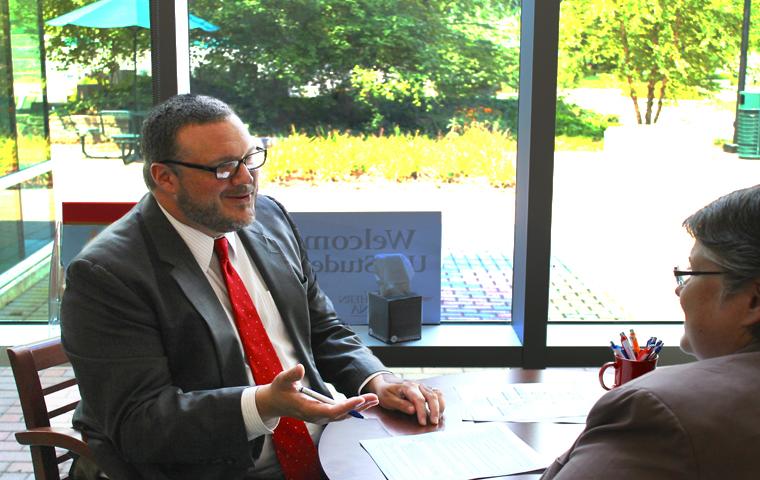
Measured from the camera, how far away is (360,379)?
2.40 metres

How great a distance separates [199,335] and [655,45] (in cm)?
322

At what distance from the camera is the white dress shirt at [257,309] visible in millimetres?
1974

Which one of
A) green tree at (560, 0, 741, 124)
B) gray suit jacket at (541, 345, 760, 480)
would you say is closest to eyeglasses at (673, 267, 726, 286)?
gray suit jacket at (541, 345, 760, 480)

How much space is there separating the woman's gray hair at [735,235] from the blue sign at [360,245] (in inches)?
117

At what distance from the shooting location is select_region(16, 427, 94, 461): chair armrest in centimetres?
210

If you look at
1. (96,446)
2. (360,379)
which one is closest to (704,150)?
(360,379)

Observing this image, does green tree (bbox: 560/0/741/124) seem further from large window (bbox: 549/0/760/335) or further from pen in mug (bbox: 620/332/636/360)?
pen in mug (bbox: 620/332/636/360)

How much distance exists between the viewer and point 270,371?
2223 millimetres

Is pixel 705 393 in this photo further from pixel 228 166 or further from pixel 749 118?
pixel 749 118

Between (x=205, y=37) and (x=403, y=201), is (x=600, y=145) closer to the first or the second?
(x=403, y=201)

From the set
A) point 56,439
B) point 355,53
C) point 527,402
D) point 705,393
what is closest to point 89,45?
point 355,53

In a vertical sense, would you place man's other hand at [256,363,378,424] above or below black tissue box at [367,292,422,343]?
above

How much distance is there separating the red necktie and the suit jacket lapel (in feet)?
0.19

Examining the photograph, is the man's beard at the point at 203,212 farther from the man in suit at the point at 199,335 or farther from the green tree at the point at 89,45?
the green tree at the point at 89,45
